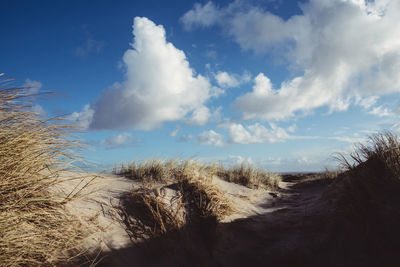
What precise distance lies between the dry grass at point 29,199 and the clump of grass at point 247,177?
5001 mm

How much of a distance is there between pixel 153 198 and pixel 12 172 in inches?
67.9

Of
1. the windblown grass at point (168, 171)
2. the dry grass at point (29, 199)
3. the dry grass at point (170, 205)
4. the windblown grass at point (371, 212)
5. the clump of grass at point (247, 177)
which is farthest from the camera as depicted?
the clump of grass at point (247, 177)

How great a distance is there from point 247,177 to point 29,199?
5947 millimetres

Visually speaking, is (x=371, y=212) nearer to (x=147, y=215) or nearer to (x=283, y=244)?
(x=283, y=244)

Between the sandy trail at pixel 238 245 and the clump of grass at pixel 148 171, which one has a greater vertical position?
the clump of grass at pixel 148 171

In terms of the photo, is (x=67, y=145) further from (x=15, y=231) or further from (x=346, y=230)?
(x=346, y=230)

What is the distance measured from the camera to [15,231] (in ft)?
6.22

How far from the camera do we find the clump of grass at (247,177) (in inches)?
Result: 276

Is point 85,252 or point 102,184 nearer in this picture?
point 85,252

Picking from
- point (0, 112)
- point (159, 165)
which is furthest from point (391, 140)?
point (0, 112)

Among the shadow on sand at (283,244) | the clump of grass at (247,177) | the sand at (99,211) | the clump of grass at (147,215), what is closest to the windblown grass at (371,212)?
the shadow on sand at (283,244)

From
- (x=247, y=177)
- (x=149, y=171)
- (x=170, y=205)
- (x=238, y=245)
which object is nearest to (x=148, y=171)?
(x=149, y=171)

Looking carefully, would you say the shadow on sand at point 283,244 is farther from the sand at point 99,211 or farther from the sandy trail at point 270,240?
the sand at point 99,211

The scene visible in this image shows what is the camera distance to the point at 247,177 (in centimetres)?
717
